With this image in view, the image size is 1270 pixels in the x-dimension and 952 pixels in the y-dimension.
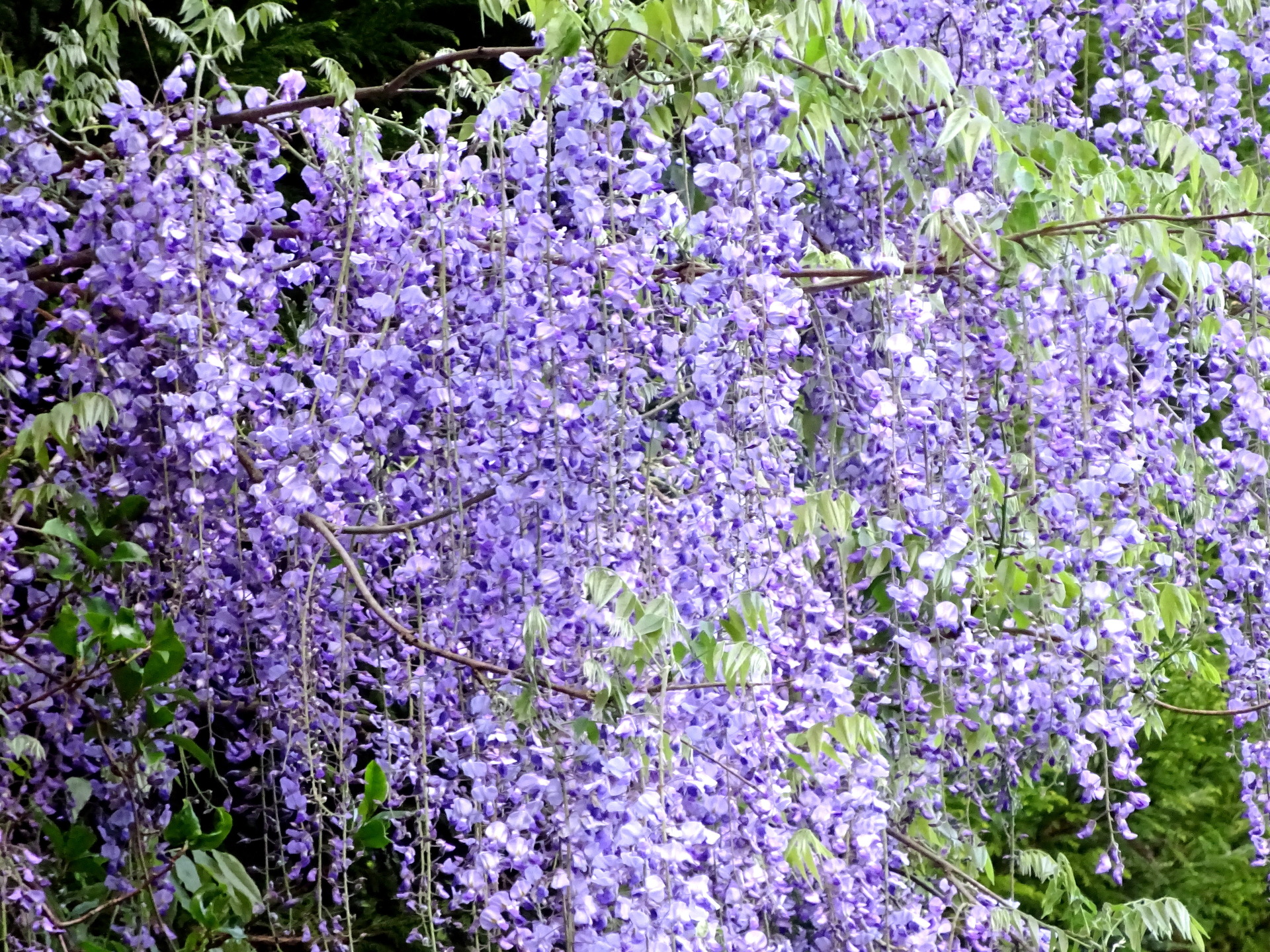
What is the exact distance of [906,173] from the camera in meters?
2.84

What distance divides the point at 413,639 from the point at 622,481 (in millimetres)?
403

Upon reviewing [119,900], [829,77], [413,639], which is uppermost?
[829,77]

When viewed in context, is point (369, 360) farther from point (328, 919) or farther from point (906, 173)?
point (328, 919)

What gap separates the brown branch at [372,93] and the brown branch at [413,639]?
732 mm

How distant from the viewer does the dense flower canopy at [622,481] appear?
2.32 meters

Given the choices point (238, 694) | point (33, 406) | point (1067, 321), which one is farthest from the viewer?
point (33, 406)

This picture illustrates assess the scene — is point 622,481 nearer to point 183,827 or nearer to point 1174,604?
point 183,827

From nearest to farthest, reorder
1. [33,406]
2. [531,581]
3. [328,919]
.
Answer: [531,581] < [328,919] < [33,406]

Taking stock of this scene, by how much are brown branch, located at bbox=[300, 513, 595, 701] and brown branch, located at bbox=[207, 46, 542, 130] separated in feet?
2.40

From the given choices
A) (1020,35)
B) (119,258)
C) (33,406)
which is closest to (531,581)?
(119,258)

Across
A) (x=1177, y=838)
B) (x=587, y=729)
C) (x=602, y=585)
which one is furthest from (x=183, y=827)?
(x=1177, y=838)

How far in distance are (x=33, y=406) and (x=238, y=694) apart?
94 cm

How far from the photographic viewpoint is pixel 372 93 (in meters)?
2.89

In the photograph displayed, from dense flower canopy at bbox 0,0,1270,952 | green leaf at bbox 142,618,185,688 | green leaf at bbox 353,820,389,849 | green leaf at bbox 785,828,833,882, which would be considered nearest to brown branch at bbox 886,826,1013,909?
dense flower canopy at bbox 0,0,1270,952
